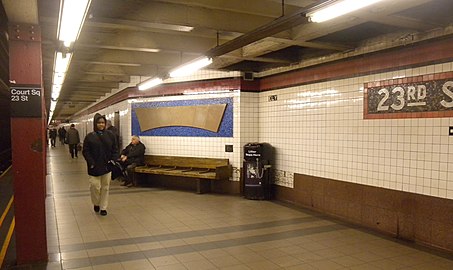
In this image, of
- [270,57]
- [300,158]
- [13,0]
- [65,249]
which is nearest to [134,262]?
[65,249]

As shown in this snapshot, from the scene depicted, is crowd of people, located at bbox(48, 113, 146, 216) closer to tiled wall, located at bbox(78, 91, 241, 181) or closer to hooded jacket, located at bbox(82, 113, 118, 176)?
hooded jacket, located at bbox(82, 113, 118, 176)

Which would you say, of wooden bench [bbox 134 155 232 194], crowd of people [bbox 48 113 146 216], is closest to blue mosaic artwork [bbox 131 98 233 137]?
wooden bench [bbox 134 155 232 194]

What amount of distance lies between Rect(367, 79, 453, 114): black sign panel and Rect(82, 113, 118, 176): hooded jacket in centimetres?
424

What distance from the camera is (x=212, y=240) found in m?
4.89

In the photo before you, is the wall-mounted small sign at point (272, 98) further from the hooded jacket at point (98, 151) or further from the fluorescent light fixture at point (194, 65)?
the hooded jacket at point (98, 151)

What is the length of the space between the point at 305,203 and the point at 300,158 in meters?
0.85

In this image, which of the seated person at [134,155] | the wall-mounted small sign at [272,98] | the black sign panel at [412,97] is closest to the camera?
the black sign panel at [412,97]

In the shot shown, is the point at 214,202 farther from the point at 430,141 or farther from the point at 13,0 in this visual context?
the point at 13,0

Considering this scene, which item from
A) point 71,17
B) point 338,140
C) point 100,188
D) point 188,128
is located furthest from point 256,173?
point 71,17

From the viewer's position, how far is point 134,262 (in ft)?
13.4

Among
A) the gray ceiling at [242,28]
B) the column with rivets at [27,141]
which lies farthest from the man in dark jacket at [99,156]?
the column with rivets at [27,141]

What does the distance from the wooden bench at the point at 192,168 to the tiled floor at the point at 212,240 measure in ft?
2.67

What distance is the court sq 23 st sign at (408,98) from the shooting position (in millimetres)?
4465

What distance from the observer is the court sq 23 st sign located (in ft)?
14.6
